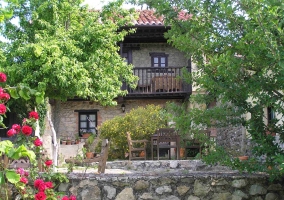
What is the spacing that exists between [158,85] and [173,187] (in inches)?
429

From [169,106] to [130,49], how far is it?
12.1 meters

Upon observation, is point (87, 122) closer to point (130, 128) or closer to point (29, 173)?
point (130, 128)

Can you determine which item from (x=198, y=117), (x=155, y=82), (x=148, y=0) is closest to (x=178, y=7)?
(x=148, y=0)

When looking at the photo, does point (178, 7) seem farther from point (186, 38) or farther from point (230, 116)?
point (230, 116)

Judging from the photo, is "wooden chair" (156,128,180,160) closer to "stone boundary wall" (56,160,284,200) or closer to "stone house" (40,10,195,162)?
"stone house" (40,10,195,162)

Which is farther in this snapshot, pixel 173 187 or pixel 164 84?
pixel 164 84

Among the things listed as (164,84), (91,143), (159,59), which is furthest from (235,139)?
(159,59)

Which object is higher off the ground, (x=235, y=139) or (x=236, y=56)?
(x=236, y=56)

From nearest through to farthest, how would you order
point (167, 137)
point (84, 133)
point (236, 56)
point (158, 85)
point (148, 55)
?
1. point (236, 56)
2. point (167, 137)
3. point (158, 85)
4. point (84, 133)
5. point (148, 55)

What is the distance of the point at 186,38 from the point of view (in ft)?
13.9

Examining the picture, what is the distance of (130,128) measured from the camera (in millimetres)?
12852

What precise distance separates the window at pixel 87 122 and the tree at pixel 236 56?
463 inches

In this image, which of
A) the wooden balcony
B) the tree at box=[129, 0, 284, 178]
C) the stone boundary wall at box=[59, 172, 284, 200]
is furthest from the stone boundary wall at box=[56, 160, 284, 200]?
the wooden balcony

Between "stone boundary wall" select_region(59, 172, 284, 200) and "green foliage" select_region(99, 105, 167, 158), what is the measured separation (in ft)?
26.3
